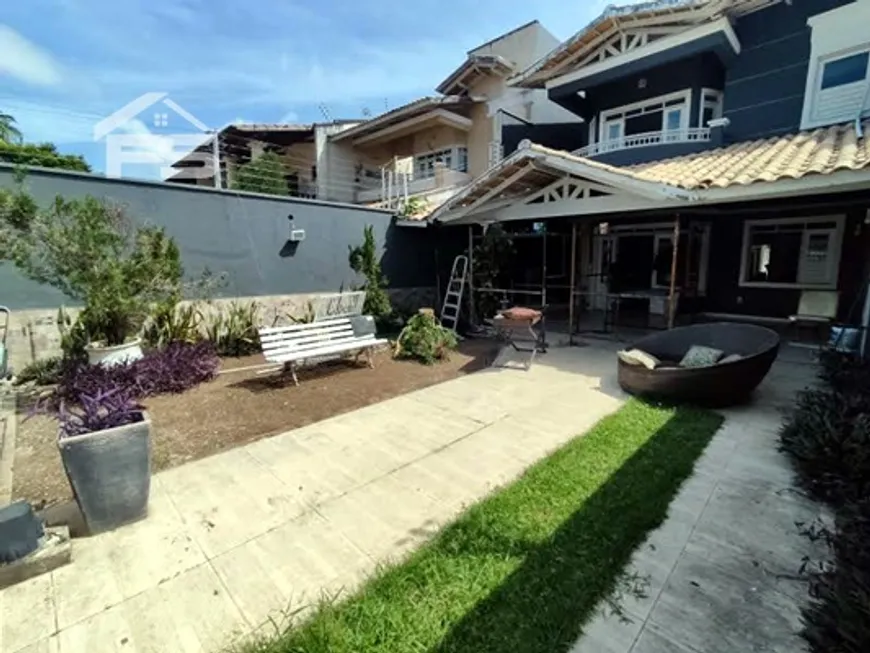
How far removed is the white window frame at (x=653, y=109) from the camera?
34.0 feet

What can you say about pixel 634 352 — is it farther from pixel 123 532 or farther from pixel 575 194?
pixel 123 532

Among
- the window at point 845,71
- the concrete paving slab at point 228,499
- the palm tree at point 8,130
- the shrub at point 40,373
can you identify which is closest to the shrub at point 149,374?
the shrub at point 40,373

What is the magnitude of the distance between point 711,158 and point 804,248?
11.6ft

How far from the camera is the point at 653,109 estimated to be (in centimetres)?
1099

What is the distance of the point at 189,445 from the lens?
4.51m

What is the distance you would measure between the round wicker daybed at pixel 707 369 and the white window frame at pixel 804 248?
5.81m

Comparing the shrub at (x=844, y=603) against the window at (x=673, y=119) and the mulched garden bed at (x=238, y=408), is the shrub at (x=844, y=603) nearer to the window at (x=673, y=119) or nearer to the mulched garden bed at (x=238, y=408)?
the mulched garden bed at (x=238, y=408)

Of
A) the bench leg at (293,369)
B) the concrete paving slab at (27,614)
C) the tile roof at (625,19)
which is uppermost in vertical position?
the tile roof at (625,19)

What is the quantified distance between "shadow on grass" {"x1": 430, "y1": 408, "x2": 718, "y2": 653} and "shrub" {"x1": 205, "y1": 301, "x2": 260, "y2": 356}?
648 centimetres

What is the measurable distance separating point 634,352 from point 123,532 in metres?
5.96

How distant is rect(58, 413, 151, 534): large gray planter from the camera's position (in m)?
2.98

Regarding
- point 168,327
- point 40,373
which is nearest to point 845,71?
point 168,327

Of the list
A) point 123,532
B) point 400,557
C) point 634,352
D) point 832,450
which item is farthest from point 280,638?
point 634,352

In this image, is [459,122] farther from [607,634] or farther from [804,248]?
[607,634]
